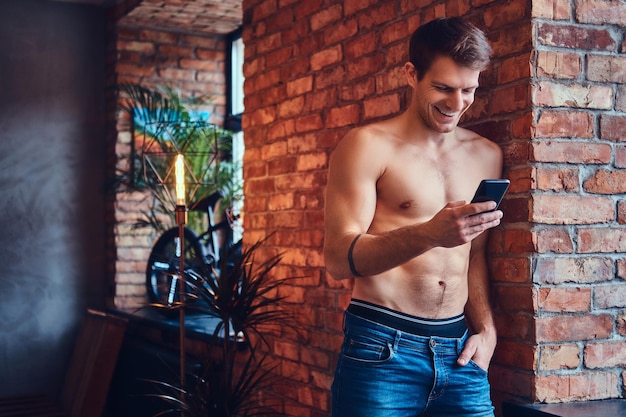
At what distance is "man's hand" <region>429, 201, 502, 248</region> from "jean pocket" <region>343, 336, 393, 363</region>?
45cm

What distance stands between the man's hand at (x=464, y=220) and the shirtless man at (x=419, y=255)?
233 mm

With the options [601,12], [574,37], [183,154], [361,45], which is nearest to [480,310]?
[574,37]

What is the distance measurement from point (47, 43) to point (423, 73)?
450 cm

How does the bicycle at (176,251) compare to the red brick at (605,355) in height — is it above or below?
above

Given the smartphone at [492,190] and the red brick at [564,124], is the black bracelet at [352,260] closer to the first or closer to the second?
the smartphone at [492,190]

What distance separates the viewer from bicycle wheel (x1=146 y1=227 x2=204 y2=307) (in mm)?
5379

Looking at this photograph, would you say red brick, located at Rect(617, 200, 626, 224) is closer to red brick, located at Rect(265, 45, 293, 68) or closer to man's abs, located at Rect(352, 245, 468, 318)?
man's abs, located at Rect(352, 245, 468, 318)

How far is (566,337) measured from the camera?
2518 mm

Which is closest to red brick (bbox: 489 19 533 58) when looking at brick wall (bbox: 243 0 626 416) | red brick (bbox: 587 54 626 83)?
brick wall (bbox: 243 0 626 416)

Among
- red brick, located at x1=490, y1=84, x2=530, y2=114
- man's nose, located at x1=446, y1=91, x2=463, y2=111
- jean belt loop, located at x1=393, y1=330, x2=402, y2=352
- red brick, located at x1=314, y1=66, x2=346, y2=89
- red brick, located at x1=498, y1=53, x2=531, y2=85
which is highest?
red brick, located at x1=314, y1=66, x2=346, y2=89

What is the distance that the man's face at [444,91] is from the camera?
90.7 inches

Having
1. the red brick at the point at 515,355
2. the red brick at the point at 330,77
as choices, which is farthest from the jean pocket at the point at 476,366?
the red brick at the point at 330,77

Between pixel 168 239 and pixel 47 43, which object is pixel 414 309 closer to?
pixel 168 239

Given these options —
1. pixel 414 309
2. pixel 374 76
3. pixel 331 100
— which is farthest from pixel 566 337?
pixel 331 100
